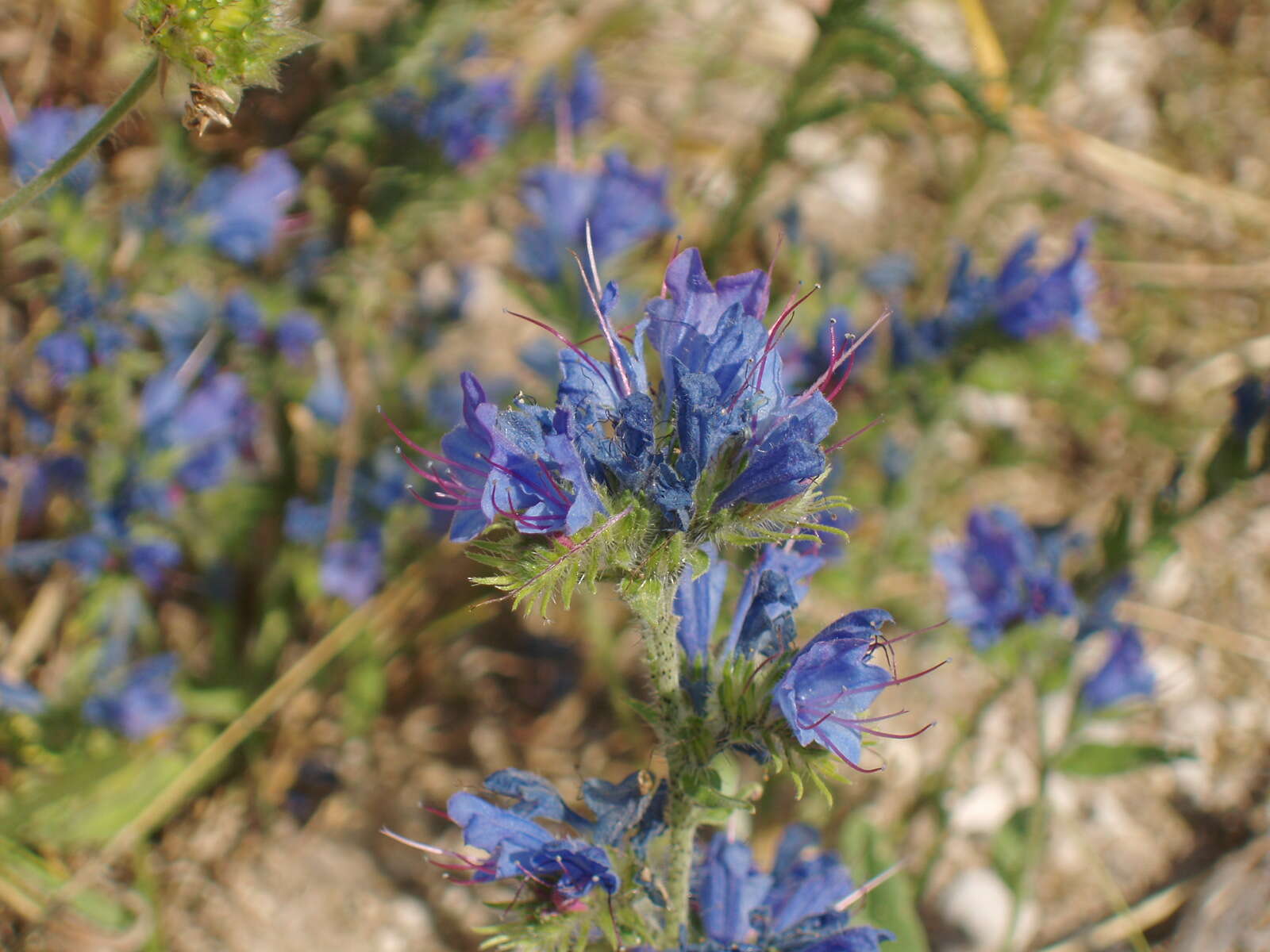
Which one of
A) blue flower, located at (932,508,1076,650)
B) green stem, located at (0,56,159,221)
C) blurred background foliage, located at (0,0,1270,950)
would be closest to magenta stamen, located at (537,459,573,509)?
green stem, located at (0,56,159,221)

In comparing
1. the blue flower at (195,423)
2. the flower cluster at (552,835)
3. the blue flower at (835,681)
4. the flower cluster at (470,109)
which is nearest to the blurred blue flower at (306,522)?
the blue flower at (195,423)

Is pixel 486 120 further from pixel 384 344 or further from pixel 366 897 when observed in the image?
pixel 366 897

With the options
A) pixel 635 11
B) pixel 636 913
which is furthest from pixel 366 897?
pixel 635 11

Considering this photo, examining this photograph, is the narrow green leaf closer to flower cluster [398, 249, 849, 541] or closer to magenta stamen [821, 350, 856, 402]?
magenta stamen [821, 350, 856, 402]

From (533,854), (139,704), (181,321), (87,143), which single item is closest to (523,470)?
(533,854)

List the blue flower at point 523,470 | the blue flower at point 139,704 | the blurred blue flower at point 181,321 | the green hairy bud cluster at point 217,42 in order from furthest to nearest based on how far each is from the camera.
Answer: the blurred blue flower at point 181,321 < the blue flower at point 139,704 < the green hairy bud cluster at point 217,42 < the blue flower at point 523,470

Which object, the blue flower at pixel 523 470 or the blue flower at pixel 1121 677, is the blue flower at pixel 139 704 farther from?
the blue flower at pixel 1121 677
